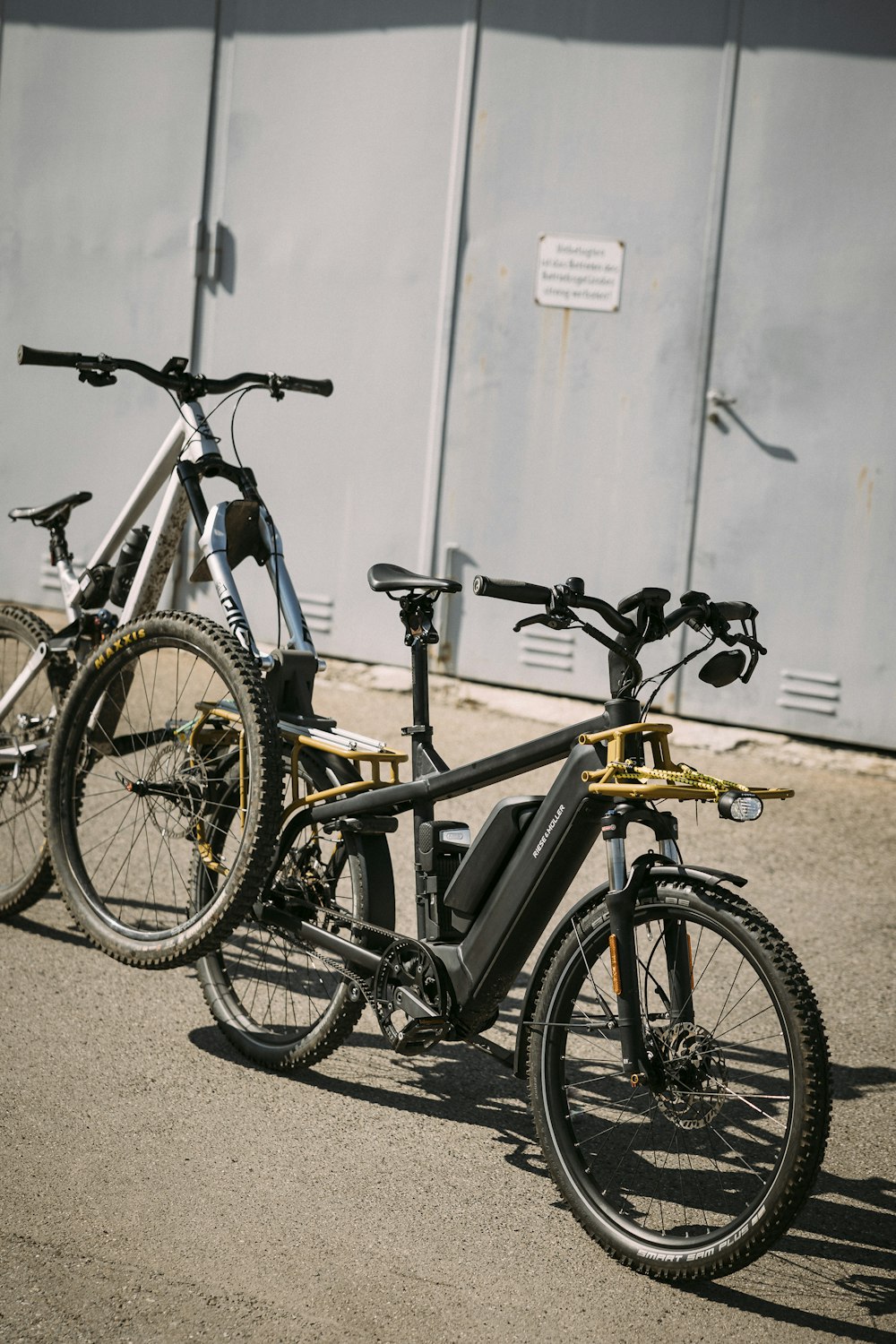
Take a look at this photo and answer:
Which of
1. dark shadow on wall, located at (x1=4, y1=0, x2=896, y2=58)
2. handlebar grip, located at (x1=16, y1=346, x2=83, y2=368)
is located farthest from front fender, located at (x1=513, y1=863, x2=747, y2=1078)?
dark shadow on wall, located at (x1=4, y1=0, x2=896, y2=58)

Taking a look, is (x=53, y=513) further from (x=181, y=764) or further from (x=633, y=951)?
(x=633, y=951)

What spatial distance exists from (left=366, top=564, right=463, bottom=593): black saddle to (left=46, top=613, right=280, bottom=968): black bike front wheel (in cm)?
35

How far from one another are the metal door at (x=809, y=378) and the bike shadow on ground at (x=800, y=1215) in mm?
3331

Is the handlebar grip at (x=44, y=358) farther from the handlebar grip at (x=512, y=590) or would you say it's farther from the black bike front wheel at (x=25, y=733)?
the handlebar grip at (x=512, y=590)

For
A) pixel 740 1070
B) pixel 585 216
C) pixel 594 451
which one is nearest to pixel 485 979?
pixel 740 1070

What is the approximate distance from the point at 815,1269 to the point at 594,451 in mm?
4841

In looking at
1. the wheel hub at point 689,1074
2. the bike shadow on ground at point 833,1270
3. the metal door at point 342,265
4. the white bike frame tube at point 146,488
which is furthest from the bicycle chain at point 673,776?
the metal door at point 342,265

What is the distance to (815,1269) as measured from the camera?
107 inches

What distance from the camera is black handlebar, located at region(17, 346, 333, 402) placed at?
3.60m

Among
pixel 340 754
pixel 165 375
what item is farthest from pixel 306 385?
pixel 340 754

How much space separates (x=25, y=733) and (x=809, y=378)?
13.8ft

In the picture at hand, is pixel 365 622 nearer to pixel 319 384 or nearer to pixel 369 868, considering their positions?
pixel 319 384

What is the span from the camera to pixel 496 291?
7.09 meters

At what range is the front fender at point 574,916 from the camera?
2.60 m
